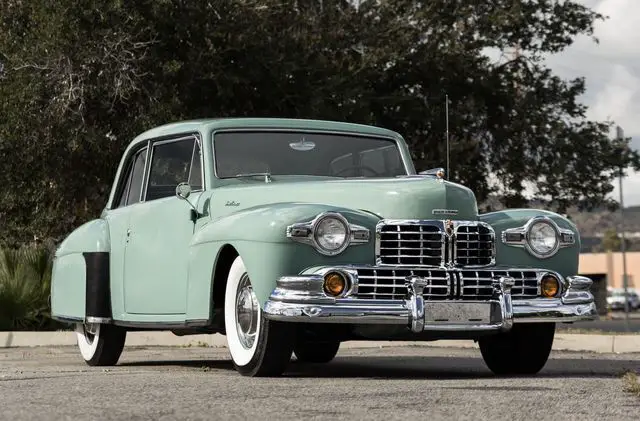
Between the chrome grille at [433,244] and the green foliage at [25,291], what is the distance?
30.4ft

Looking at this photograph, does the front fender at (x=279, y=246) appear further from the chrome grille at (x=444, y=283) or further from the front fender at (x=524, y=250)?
the front fender at (x=524, y=250)

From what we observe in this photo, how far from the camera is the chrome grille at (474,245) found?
859 centimetres

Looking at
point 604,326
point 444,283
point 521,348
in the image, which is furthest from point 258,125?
point 604,326

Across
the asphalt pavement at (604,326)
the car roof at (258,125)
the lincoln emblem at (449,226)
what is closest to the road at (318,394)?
the lincoln emblem at (449,226)

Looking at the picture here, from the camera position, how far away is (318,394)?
7.12 metres

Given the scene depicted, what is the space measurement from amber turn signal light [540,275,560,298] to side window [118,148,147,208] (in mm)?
3452

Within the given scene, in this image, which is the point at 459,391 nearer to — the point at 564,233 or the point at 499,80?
the point at 564,233

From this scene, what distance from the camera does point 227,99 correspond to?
22594mm

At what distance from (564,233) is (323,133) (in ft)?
6.72

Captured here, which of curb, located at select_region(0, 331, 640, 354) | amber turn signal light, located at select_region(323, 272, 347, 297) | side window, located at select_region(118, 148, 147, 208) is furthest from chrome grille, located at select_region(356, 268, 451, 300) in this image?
curb, located at select_region(0, 331, 640, 354)

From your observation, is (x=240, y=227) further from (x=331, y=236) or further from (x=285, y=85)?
(x=285, y=85)

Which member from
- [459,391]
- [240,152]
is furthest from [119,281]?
[459,391]

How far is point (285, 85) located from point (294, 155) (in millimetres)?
13620

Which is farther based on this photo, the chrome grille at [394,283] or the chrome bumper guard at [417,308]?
the chrome grille at [394,283]
